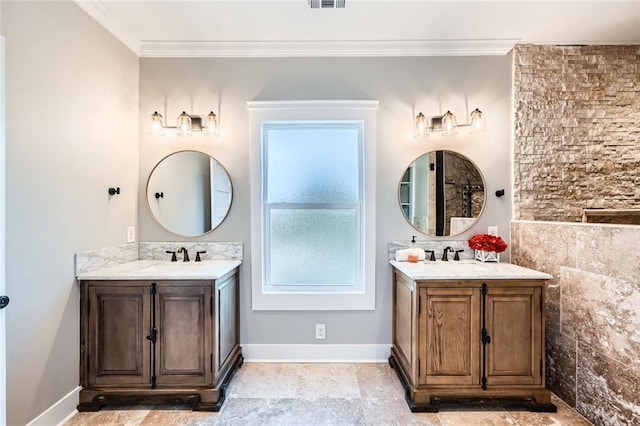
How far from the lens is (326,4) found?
212cm

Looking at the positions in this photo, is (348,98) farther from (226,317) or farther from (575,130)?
(226,317)

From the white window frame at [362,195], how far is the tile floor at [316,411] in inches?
23.5

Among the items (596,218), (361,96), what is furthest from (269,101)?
(596,218)

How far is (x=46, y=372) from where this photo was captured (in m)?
1.85

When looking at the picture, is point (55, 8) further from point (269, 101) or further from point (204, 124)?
point (269, 101)

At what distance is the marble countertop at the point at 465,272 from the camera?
6.76 feet

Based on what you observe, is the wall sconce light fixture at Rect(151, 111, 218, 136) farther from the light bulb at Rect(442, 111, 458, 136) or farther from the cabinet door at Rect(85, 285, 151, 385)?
the light bulb at Rect(442, 111, 458, 136)

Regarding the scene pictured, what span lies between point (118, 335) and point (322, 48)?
8.86 ft

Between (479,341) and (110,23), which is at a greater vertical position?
(110,23)

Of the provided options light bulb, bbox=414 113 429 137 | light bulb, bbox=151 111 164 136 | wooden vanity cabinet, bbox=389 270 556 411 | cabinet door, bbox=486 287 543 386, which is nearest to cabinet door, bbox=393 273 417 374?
wooden vanity cabinet, bbox=389 270 556 411

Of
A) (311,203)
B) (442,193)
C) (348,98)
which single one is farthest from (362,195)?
(348,98)

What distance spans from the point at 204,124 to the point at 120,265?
1.34 m

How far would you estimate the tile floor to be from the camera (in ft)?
6.39

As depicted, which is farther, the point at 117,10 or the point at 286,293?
the point at 286,293
